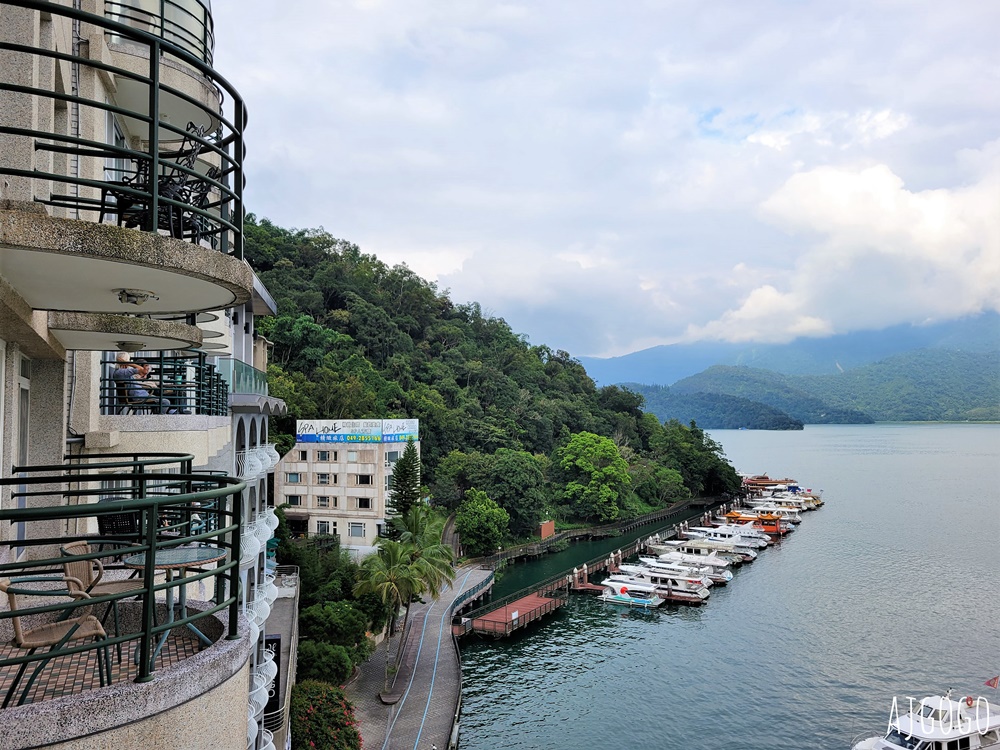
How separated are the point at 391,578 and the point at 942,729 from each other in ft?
65.7

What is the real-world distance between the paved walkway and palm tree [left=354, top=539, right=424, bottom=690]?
2.94 ft

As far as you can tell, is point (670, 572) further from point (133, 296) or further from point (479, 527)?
point (133, 296)

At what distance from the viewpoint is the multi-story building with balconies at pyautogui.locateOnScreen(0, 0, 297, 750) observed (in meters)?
3.32

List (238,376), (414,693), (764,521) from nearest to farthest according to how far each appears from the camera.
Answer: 1. (238,376)
2. (414,693)
3. (764,521)

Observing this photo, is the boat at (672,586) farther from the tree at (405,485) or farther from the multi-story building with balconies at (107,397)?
the multi-story building with balconies at (107,397)

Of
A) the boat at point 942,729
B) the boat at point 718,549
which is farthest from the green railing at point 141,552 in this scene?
the boat at point 718,549

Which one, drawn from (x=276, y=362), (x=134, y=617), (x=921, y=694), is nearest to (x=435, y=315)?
(x=276, y=362)

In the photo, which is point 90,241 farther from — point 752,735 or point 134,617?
point 752,735

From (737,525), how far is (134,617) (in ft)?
222

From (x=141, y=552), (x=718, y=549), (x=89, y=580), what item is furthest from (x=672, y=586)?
(x=141, y=552)

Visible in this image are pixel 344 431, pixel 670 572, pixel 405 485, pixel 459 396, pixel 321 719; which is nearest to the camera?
pixel 321 719

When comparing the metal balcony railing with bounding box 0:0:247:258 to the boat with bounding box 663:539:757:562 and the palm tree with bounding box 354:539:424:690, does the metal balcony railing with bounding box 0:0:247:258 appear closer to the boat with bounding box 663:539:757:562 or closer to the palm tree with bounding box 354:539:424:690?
the palm tree with bounding box 354:539:424:690

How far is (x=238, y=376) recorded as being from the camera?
1634 cm

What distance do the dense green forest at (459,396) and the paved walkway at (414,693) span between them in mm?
17774
